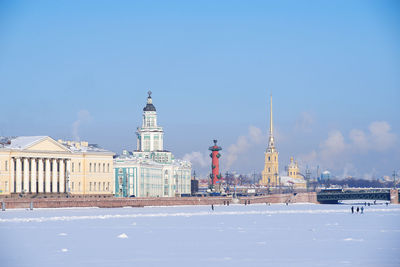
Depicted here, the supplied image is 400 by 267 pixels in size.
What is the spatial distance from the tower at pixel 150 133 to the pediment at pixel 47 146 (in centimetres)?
4022

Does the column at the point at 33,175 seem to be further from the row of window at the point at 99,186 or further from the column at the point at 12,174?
A: the row of window at the point at 99,186

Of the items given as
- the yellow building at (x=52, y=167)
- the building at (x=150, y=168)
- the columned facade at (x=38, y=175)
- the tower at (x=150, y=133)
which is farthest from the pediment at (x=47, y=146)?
the tower at (x=150, y=133)

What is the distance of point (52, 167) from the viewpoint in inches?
4774

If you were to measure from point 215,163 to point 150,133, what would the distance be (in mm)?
25087

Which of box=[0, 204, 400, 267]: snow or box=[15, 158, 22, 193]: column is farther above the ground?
box=[15, 158, 22, 193]: column

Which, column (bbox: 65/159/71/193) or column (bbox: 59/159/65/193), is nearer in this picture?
column (bbox: 59/159/65/193)

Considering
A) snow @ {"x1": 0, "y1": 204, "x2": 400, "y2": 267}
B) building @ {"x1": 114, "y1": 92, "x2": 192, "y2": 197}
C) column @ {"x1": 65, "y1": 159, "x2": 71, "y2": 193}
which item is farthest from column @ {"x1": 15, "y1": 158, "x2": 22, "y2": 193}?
snow @ {"x1": 0, "y1": 204, "x2": 400, "y2": 267}

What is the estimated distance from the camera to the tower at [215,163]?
182 metres

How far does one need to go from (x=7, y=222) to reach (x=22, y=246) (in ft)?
74.4

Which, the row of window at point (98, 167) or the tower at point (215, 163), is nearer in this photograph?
the row of window at point (98, 167)

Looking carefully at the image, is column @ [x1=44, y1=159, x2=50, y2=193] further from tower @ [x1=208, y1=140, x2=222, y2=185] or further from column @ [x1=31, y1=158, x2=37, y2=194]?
tower @ [x1=208, y1=140, x2=222, y2=185]

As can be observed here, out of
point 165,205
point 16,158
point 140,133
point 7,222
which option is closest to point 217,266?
point 7,222

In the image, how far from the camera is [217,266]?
3659cm

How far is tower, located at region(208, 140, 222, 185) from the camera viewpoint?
182 m
